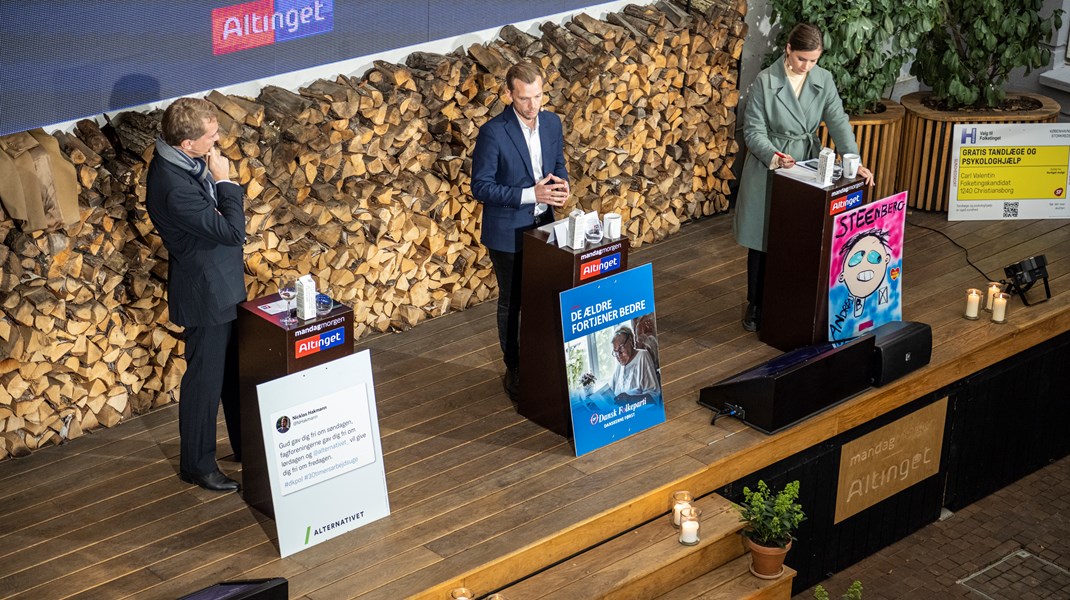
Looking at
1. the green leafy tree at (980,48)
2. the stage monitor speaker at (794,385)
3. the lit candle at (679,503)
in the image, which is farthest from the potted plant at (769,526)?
the green leafy tree at (980,48)

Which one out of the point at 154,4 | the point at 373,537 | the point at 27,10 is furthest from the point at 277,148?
the point at 373,537

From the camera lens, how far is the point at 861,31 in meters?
7.46

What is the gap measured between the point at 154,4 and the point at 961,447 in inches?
168

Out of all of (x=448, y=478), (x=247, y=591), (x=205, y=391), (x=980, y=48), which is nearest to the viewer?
(x=247, y=591)

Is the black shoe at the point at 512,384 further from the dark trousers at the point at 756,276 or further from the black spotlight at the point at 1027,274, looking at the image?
the black spotlight at the point at 1027,274

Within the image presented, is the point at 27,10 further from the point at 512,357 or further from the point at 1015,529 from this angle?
the point at 1015,529

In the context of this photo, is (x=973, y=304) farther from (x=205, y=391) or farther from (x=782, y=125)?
(x=205, y=391)

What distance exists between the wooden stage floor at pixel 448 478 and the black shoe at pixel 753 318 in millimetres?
58

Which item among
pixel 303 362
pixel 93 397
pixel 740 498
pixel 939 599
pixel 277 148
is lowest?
pixel 939 599

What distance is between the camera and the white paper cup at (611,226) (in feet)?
18.3

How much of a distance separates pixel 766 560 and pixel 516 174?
1.88 metres

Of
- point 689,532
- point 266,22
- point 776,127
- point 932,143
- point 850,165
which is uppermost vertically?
point 266,22

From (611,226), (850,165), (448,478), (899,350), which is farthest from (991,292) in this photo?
(448,478)

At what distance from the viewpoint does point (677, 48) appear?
759cm
